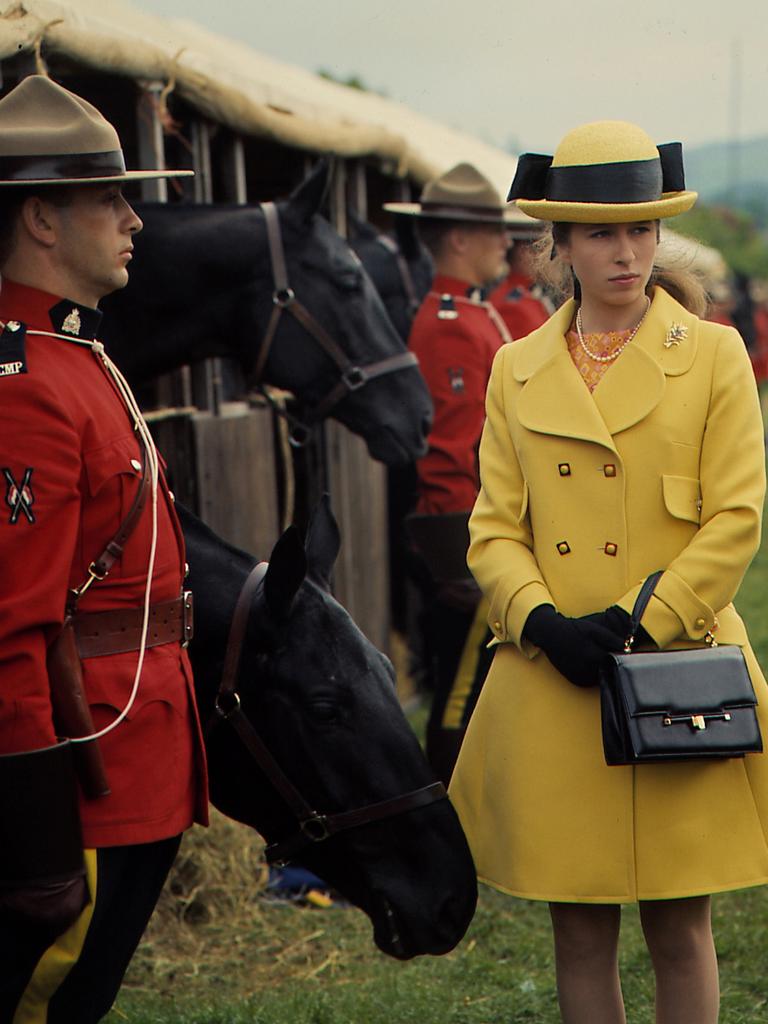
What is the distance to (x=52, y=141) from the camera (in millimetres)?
2488

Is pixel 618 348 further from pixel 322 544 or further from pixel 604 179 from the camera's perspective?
pixel 322 544

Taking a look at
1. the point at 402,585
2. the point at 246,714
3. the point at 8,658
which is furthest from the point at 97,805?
the point at 402,585

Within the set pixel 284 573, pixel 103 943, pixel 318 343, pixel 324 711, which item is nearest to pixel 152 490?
pixel 284 573

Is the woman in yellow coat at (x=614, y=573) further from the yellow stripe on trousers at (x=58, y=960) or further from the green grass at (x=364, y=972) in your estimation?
the green grass at (x=364, y=972)

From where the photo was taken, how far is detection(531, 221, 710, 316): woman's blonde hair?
120 inches

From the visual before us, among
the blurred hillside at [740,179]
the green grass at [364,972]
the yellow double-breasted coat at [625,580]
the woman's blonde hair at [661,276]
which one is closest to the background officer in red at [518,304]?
the green grass at [364,972]

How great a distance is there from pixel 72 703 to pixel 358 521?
531 centimetres

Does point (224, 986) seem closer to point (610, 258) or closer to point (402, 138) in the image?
point (610, 258)

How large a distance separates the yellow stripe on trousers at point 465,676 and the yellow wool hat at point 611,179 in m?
2.88

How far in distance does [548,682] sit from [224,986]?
207cm

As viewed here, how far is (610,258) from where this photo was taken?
283 cm

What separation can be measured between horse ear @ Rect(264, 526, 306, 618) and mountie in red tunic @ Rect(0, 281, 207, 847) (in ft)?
0.75

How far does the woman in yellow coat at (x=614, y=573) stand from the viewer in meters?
2.78

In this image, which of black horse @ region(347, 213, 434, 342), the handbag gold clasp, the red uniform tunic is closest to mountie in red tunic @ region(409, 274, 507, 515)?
the red uniform tunic
